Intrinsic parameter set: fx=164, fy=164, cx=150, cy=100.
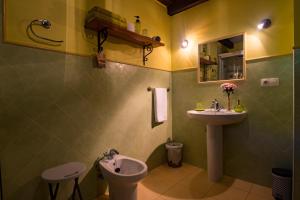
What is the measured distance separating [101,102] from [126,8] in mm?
1201

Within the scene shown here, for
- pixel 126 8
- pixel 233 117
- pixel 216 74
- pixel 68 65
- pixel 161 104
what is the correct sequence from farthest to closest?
pixel 161 104 → pixel 216 74 → pixel 126 8 → pixel 233 117 → pixel 68 65

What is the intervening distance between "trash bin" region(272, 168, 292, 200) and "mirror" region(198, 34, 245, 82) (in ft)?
3.59

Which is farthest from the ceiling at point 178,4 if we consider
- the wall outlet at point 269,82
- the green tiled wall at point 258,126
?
the wall outlet at point 269,82

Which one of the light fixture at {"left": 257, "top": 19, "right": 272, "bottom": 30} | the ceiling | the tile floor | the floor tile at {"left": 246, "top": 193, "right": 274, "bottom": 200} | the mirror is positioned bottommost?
the tile floor

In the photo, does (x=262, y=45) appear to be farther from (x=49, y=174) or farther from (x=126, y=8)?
(x=49, y=174)

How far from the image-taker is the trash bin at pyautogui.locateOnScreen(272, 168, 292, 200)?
158 cm

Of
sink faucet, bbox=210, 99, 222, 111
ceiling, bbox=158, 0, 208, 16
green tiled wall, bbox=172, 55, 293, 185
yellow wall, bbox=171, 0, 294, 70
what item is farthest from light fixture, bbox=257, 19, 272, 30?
sink faucet, bbox=210, 99, 222, 111

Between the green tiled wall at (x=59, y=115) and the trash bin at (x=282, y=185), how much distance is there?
152 centimetres

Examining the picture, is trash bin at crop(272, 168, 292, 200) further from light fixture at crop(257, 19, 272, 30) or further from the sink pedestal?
light fixture at crop(257, 19, 272, 30)

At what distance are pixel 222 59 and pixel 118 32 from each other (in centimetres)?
137

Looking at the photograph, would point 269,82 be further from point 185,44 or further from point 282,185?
point 185,44

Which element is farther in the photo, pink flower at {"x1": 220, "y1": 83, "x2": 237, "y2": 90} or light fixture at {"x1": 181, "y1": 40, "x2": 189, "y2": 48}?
light fixture at {"x1": 181, "y1": 40, "x2": 189, "y2": 48}

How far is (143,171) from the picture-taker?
4.65 feet

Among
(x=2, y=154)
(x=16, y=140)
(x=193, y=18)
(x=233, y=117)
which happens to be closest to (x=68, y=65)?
(x=16, y=140)
